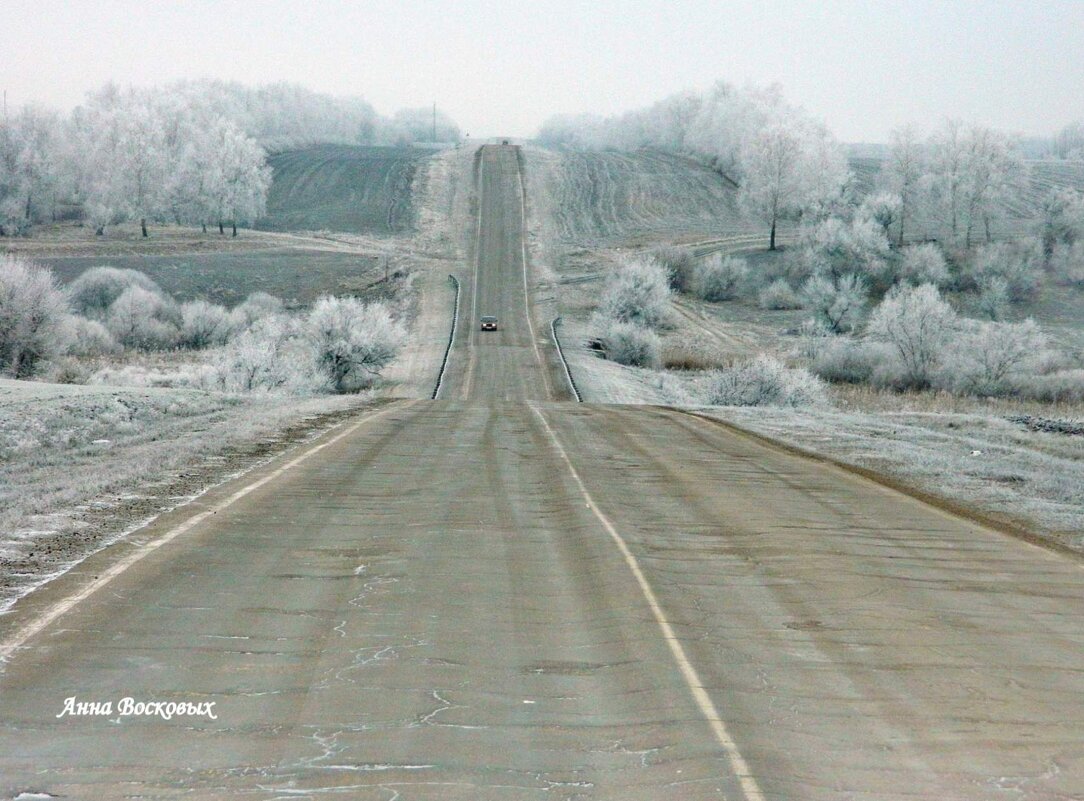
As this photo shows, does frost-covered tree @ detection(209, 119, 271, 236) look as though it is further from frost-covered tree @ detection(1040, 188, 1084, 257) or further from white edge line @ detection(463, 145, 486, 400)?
frost-covered tree @ detection(1040, 188, 1084, 257)

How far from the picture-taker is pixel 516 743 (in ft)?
21.3

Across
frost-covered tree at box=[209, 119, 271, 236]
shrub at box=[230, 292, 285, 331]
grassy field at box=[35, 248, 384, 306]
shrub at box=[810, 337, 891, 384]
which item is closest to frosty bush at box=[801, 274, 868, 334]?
shrub at box=[810, 337, 891, 384]

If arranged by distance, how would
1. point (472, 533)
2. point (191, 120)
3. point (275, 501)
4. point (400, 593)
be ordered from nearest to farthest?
point (400, 593), point (472, 533), point (275, 501), point (191, 120)

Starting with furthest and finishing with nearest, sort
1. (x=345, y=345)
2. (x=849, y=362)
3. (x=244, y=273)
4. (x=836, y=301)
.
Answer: (x=244, y=273) < (x=836, y=301) < (x=849, y=362) < (x=345, y=345)

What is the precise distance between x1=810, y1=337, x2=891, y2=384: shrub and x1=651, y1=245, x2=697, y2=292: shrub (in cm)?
2735

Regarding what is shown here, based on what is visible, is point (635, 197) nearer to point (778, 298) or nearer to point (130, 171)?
point (778, 298)

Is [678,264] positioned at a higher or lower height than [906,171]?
lower

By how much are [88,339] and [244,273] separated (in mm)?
24790

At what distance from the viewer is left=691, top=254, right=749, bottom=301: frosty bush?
8069cm

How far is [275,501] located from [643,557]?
5.40 m

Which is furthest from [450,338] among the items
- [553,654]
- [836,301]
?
[553,654]

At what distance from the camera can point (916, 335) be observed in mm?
51375

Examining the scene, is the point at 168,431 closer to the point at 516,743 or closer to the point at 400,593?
the point at 400,593

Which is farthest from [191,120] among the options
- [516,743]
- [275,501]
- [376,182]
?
[516,743]
